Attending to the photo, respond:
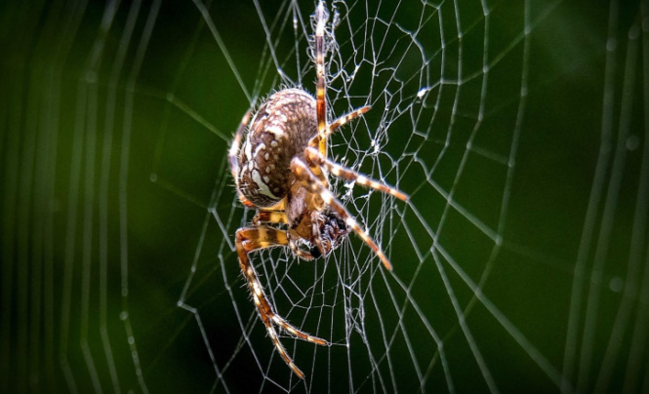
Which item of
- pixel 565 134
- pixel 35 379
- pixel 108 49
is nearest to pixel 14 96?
pixel 108 49

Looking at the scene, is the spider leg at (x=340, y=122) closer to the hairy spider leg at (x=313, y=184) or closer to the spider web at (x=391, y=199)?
the hairy spider leg at (x=313, y=184)

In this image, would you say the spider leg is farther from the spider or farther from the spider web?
the spider web

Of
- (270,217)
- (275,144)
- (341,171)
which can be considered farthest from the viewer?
(270,217)

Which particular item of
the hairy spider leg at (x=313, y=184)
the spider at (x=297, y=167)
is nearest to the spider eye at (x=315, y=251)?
the spider at (x=297, y=167)

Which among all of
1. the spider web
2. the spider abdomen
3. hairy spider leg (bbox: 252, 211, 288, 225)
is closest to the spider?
the spider abdomen

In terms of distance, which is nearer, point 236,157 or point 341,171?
point 341,171

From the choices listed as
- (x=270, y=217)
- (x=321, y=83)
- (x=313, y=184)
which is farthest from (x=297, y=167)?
(x=270, y=217)

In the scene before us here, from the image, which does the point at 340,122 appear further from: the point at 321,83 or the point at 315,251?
the point at 315,251
